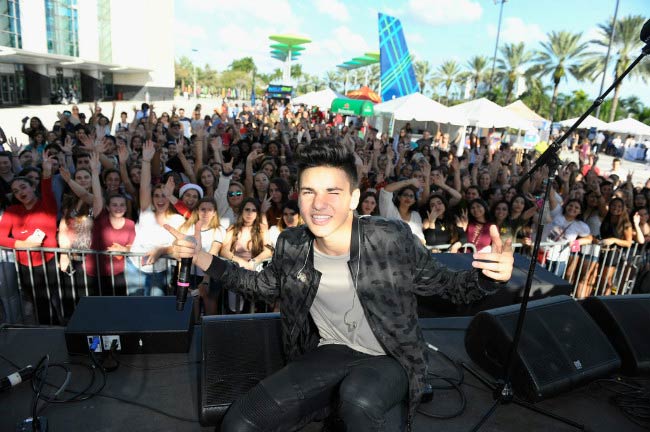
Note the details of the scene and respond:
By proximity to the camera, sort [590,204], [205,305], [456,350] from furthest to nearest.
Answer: [590,204] < [205,305] < [456,350]

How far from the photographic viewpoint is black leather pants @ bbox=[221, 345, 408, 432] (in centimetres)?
185

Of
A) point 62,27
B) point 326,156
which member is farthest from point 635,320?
point 62,27

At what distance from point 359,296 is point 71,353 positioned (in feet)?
8.29

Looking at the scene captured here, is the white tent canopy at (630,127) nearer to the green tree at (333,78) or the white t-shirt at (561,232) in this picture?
the white t-shirt at (561,232)

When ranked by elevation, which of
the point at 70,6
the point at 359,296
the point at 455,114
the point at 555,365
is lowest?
the point at 555,365

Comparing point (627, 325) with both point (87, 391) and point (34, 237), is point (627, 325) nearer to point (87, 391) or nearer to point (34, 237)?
point (87, 391)

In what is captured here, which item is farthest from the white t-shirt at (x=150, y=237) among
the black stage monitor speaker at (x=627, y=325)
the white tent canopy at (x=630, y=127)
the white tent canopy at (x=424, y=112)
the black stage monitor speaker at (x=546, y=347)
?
the white tent canopy at (x=630, y=127)

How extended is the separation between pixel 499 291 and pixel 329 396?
2788 mm

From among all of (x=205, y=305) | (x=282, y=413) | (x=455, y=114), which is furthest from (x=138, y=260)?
(x=455, y=114)

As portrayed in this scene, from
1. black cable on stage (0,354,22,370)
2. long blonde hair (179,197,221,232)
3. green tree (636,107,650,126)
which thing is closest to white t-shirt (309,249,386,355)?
black cable on stage (0,354,22,370)

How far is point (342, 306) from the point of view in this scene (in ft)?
7.16

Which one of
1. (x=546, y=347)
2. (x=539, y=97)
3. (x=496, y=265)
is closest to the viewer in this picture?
(x=496, y=265)

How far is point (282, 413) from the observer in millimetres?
1921

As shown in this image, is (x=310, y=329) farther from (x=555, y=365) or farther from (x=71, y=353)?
(x=71, y=353)
